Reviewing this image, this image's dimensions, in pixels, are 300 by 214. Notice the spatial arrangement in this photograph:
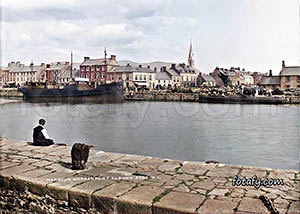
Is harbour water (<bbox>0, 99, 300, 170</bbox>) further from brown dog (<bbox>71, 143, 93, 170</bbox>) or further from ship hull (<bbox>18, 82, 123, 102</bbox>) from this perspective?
ship hull (<bbox>18, 82, 123, 102</bbox>)

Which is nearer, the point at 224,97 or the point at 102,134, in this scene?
the point at 102,134

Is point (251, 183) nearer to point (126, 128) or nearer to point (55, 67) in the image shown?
point (126, 128)

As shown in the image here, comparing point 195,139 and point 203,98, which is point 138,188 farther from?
point 203,98


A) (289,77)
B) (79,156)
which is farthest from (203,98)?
(79,156)

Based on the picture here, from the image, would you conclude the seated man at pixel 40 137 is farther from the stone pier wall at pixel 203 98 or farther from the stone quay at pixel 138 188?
the stone pier wall at pixel 203 98

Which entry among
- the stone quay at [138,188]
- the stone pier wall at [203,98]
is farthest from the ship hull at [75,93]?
the stone quay at [138,188]

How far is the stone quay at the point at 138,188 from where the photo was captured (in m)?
4.31

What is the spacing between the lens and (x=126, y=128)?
20609mm

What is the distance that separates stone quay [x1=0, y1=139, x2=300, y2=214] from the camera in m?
4.31

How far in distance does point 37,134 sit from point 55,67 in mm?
84571

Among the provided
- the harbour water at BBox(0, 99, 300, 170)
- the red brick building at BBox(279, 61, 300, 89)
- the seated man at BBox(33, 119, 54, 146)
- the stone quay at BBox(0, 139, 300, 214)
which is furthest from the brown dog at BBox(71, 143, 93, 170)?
the red brick building at BBox(279, 61, 300, 89)

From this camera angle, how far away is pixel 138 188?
4.95m

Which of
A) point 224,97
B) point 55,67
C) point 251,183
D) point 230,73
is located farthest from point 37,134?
point 230,73

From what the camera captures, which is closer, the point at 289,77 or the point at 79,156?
the point at 79,156
